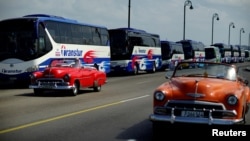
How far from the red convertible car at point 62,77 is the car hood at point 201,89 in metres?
8.12

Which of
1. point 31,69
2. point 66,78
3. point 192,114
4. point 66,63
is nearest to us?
point 192,114

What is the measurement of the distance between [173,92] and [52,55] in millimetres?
15507

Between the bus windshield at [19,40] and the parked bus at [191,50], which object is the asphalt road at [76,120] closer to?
the bus windshield at [19,40]

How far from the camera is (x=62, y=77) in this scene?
53.0 ft

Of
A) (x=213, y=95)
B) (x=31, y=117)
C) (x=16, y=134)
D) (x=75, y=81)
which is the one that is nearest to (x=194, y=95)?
(x=213, y=95)

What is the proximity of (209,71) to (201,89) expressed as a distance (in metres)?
1.56

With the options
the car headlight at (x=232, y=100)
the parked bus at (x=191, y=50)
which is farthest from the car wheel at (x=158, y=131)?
the parked bus at (x=191, y=50)

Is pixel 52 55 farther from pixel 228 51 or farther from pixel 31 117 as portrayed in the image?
pixel 228 51

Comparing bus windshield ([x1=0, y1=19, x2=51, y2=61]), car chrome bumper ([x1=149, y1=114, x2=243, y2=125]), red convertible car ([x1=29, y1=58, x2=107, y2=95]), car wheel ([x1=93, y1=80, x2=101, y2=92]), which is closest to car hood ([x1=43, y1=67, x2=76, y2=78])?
red convertible car ([x1=29, y1=58, x2=107, y2=95])

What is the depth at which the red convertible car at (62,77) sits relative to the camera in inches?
634

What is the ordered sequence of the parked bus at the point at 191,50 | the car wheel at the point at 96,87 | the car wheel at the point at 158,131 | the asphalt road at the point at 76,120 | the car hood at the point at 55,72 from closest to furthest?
the car wheel at the point at 158,131 → the asphalt road at the point at 76,120 → the car hood at the point at 55,72 → the car wheel at the point at 96,87 → the parked bus at the point at 191,50

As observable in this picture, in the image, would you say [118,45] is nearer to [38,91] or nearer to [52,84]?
[38,91]

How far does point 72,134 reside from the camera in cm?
826

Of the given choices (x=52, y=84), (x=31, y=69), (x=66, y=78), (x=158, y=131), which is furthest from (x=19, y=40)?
(x=158, y=131)
